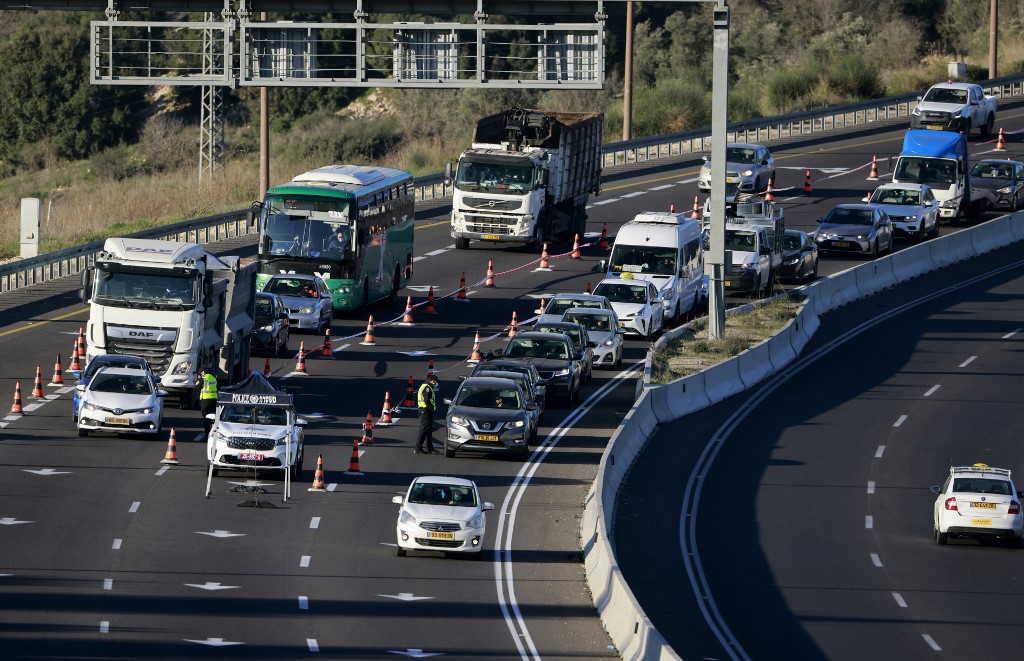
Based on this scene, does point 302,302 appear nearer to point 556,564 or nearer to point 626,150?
point 556,564

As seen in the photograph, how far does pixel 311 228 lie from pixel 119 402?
42.5 ft

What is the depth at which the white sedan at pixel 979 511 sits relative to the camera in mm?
30484

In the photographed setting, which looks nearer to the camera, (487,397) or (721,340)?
(487,397)

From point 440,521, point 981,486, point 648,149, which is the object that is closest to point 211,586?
point 440,521

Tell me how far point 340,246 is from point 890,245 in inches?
755

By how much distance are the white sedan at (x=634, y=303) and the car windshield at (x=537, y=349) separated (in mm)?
6362

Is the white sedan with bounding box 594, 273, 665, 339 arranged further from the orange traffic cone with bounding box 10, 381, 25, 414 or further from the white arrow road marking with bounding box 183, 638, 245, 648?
the white arrow road marking with bounding box 183, 638, 245, 648

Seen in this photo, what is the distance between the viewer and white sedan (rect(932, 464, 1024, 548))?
30484 millimetres

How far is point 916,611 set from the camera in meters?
26.5

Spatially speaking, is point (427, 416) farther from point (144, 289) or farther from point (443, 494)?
point (144, 289)

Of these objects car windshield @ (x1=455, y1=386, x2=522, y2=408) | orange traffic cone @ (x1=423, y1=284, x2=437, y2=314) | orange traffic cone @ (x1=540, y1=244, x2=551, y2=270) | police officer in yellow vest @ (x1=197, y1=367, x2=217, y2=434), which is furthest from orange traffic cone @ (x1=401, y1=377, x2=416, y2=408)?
orange traffic cone @ (x1=540, y1=244, x2=551, y2=270)

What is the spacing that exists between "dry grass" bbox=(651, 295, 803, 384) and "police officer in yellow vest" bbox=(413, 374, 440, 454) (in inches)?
277

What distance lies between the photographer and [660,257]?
47375 millimetres

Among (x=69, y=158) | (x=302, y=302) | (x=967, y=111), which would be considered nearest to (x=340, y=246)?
(x=302, y=302)
